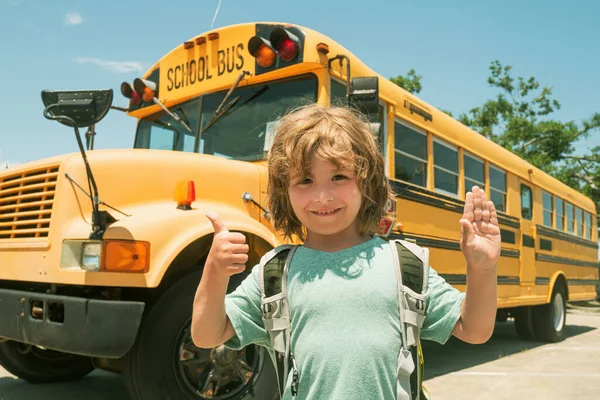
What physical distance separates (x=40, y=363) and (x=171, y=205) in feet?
7.26

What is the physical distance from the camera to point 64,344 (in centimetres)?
258

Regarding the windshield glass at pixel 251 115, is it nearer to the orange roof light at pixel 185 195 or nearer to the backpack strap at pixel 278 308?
the orange roof light at pixel 185 195

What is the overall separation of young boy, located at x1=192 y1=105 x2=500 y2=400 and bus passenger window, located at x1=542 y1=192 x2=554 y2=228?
673 cm

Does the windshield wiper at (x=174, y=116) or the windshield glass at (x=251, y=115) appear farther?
the windshield wiper at (x=174, y=116)

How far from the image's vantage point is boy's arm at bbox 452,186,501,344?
49.0 inches

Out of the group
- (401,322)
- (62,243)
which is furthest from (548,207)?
(401,322)

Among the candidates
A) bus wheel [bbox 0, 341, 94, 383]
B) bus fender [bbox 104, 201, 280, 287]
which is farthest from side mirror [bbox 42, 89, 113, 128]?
bus wheel [bbox 0, 341, 94, 383]

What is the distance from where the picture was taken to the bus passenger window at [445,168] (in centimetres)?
491

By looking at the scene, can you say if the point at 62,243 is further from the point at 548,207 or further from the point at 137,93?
the point at 548,207

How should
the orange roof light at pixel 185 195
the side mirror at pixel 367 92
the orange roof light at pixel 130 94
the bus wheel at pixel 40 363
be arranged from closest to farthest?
1. the orange roof light at pixel 185 195
2. the side mirror at pixel 367 92
3. the bus wheel at pixel 40 363
4. the orange roof light at pixel 130 94

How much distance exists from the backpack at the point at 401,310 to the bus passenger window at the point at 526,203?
19.3 ft

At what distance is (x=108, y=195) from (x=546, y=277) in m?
6.04

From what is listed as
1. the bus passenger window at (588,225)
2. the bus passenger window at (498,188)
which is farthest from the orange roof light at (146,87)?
the bus passenger window at (588,225)

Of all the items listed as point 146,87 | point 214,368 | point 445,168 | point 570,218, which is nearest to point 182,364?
point 214,368
